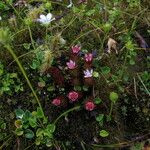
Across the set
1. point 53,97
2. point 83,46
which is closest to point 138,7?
point 83,46

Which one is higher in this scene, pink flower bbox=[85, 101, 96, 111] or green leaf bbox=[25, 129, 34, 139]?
pink flower bbox=[85, 101, 96, 111]

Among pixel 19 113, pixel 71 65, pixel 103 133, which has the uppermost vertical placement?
pixel 71 65

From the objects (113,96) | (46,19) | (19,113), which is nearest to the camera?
(113,96)

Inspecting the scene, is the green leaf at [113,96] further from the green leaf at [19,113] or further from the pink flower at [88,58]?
the green leaf at [19,113]

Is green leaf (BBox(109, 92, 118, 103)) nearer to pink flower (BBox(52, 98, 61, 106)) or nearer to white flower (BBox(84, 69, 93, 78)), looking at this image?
white flower (BBox(84, 69, 93, 78))

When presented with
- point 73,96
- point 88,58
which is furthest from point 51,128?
point 88,58

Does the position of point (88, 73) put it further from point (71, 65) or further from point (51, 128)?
point (51, 128)

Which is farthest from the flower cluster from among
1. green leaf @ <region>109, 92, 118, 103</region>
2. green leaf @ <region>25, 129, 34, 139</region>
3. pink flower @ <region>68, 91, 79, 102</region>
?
green leaf @ <region>25, 129, 34, 139</region>

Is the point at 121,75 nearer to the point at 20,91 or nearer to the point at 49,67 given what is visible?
the point at 49,67

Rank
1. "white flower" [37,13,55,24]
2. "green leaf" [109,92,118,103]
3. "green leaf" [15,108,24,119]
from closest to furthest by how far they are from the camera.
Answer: "green leaf" [109,92,118,103]
"green leaf" [15,108,24,119]
"white flower" [37,13,55,24]
